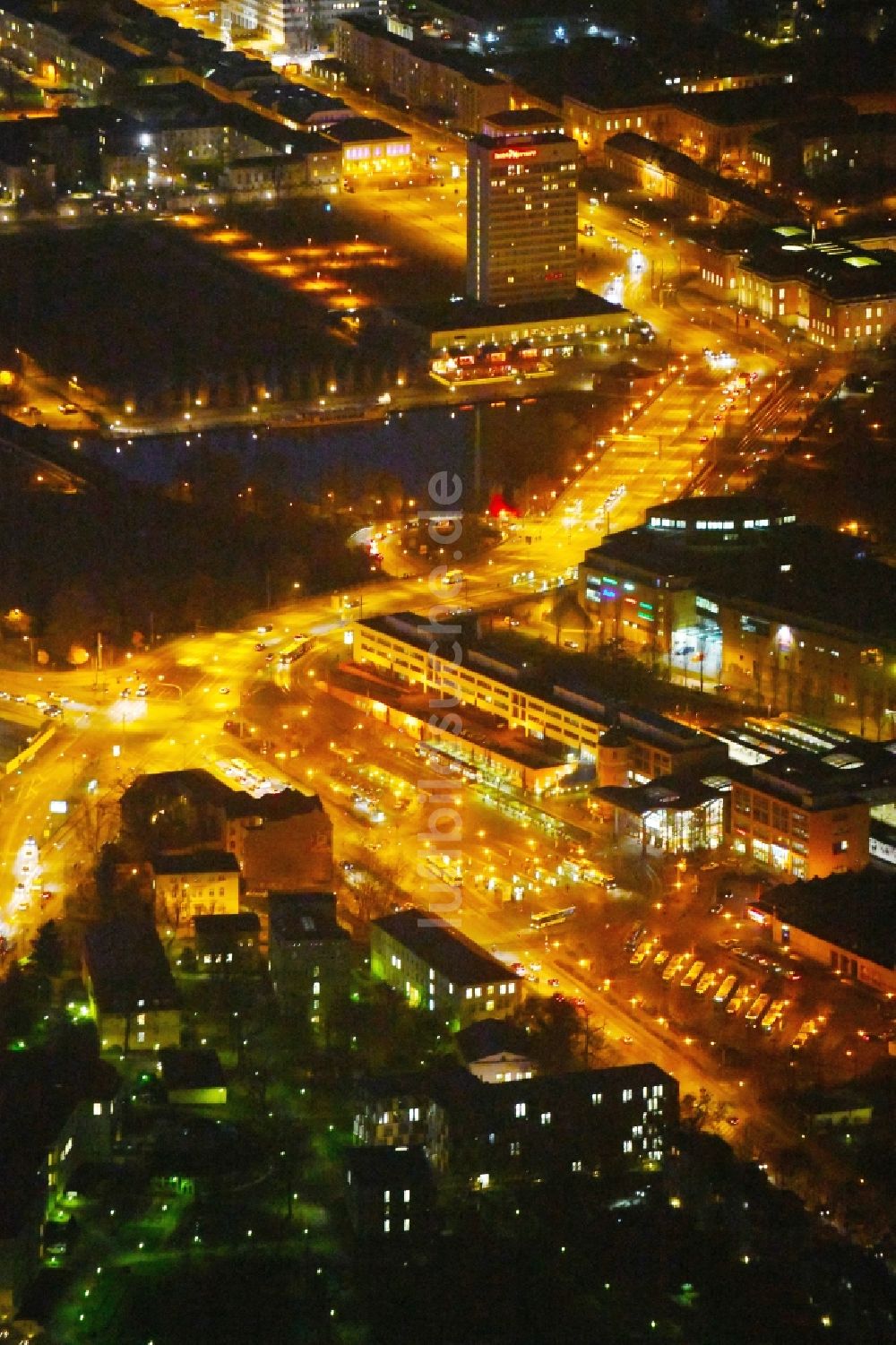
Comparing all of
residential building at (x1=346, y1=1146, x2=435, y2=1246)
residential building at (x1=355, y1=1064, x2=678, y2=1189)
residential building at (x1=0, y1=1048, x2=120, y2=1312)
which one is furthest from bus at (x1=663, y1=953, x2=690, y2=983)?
residential building at (x1=0, y1=1048, x2=120, y2=1312)

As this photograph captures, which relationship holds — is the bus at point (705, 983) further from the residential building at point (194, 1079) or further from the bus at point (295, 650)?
the bus at point (295, 650)

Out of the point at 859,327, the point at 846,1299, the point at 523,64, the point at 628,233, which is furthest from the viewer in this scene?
the point at 523,64

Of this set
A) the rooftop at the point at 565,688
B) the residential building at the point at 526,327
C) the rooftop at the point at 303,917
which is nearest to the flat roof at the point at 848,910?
the rooftop at the point at 565,688

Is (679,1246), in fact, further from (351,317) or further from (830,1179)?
(351,317)

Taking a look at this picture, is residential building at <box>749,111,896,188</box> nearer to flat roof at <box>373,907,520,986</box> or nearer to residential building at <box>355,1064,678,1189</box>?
flat roof at <box>373,907,520,986</box>

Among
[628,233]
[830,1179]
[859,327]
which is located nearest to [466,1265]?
[830,1179]

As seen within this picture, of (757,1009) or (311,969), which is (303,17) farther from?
(757,1009)
